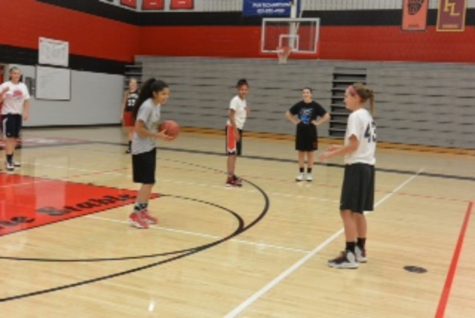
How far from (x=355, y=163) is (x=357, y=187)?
202 millimetres

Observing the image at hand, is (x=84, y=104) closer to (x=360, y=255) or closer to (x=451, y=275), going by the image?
(x=360, y=255)

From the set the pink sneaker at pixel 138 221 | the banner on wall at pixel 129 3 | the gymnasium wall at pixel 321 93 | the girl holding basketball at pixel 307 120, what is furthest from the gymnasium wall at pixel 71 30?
the pink sneaker at pixel 138 221

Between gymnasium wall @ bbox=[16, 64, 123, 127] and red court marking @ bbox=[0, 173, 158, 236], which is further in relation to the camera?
gymnasium wall @ bbox=[16, 64, 123, 127]

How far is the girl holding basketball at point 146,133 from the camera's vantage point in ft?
17.4

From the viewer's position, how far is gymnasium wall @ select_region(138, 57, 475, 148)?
16.8 metres

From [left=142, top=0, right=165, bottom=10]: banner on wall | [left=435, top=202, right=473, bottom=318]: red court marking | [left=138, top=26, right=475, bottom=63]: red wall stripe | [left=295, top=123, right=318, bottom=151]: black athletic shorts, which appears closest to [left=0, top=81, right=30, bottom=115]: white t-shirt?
[left=295, top=123, right=318, bottom=151]: black athletic shorts

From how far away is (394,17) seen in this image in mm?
17312

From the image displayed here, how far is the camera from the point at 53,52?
56.7 feet

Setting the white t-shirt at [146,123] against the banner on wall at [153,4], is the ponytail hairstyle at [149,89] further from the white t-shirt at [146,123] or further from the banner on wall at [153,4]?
the banner on wall at [153,4]

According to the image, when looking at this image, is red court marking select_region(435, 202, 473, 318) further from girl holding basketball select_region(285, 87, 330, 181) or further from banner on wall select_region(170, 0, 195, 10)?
banner on wall select_region(170, 0, 195, 10)

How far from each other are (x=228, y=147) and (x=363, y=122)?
13.5ft

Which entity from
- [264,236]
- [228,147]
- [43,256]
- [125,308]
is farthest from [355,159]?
Answer: [228,147]

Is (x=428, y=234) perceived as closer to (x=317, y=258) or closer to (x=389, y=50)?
(x=317, y=258)

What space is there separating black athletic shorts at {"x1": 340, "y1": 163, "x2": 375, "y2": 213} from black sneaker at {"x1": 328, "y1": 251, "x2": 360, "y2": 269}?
15.6 inches
